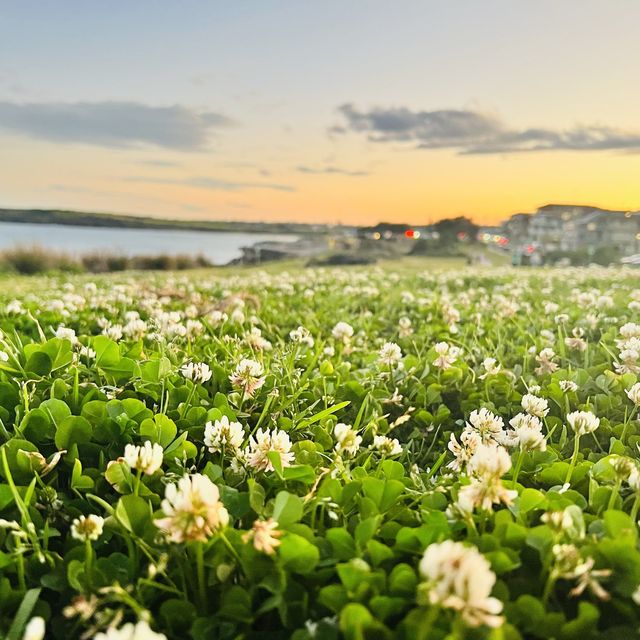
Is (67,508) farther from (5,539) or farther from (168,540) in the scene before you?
(168,540)

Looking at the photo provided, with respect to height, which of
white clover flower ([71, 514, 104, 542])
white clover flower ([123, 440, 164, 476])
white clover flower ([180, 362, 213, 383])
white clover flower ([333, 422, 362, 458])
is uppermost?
white clover flower ([180, 362, 213, 383])

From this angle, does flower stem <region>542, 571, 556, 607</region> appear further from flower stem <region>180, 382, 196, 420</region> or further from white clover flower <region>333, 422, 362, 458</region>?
flower stem <region>180, 382, 196, 420</region>

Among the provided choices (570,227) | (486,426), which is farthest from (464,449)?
(570,227)

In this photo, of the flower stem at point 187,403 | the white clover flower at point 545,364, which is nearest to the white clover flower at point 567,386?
the white clover flower at point 545,364

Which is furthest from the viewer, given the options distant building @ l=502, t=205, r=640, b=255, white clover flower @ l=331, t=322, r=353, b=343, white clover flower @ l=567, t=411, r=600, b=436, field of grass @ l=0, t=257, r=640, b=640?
distant building @ l=502, t=205, r=640, b=255

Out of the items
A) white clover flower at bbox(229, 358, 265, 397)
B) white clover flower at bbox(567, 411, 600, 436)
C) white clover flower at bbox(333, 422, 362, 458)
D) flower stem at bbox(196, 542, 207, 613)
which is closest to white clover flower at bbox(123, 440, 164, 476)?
flower stem at bbox(196, 542, 207, 613)

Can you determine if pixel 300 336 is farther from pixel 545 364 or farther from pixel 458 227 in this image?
pixel 458 227

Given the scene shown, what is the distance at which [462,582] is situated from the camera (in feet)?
3.36

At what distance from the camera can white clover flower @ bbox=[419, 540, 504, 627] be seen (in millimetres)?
1012

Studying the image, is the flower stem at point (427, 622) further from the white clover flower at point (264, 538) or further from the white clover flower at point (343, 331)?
the white clover flower at point (343, 331)

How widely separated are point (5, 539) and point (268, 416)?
114cm

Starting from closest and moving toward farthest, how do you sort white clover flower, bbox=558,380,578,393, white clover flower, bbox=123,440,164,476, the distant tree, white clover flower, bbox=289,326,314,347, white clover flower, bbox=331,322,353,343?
white clover flower, bbox=123,440,164,476, white clover flower, bbox=558,380,578,393, white clover flower, bbox=289,326,314,347, white clover flower, bbox=331,322,353,343, the distant tree

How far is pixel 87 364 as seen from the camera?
2.78 meters

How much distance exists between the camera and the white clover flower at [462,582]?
1.01 meters
